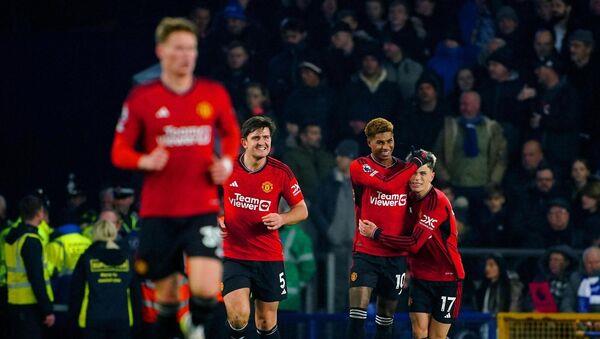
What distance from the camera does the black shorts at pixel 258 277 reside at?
13086 millimetres

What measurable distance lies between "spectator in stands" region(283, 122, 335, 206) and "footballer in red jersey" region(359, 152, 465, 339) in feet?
14.4

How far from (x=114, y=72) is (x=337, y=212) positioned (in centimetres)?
450

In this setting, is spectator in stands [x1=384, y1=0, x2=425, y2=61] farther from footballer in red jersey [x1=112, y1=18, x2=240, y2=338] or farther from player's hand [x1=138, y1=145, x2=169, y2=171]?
player's hand [x1=138, y1=145, x2=169, y2=171]

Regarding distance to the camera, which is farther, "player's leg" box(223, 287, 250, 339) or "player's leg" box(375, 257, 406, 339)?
"player's leg" box(375, 257, 406, 339)

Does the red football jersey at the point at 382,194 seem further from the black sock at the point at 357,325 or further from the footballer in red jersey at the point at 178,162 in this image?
the footballer in red jersey at the point at 178,162

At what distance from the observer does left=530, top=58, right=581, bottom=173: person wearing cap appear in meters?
17.9

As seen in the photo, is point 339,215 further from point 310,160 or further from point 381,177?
point 381,177

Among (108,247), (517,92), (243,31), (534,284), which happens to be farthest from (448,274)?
(243,31)

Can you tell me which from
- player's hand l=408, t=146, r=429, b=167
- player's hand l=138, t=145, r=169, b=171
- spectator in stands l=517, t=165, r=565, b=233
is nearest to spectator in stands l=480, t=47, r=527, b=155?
spectator in stands l=517, t=165, r=565, b=233

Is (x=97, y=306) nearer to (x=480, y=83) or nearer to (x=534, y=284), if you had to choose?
(x=534, y=284)

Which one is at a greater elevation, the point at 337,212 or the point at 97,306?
the point at 337,212

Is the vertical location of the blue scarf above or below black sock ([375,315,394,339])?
→ above

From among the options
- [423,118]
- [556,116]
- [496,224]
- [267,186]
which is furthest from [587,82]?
[267,186]

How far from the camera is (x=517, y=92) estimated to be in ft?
60.7
